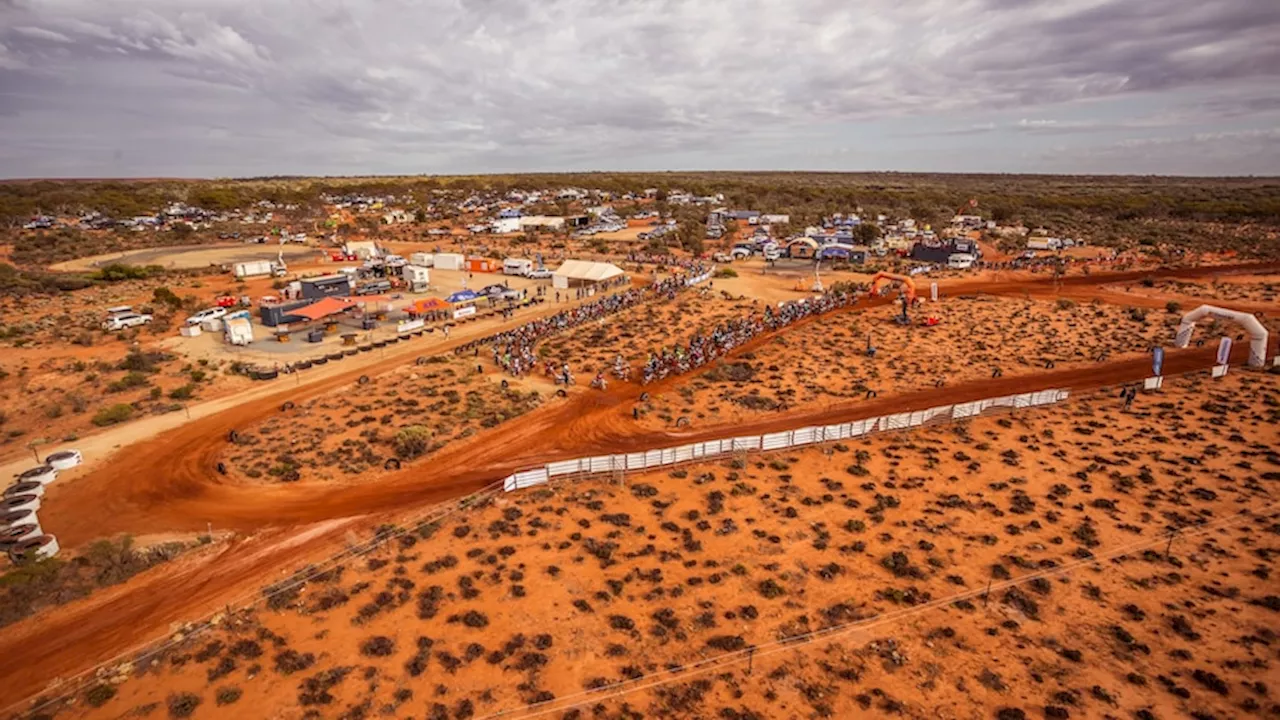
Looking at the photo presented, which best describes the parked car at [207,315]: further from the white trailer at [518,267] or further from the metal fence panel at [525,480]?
the metal fence panel at [525,480]

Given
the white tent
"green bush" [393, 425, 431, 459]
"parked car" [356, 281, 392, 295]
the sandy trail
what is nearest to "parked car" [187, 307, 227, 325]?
"parked car" [356, 281, 392, 295]

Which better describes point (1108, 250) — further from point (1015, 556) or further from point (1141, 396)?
point (1015, 556)

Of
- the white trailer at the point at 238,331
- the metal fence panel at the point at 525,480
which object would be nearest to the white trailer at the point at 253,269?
the white trailer at the point at 238,331

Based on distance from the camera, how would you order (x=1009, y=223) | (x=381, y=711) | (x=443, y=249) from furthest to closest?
(x=1009, y=223), (x=443, y=249), (x=381, y=711)

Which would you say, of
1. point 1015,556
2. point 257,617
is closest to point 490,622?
point 257,617

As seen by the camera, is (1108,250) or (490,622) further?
(1108,250)

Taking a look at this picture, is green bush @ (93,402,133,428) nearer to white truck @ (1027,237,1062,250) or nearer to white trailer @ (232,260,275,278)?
white trailer @ (232,260,275,278)

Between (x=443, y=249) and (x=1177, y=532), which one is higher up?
(x=443, y=249)

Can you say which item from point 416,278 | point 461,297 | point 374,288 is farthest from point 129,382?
point 416,278
